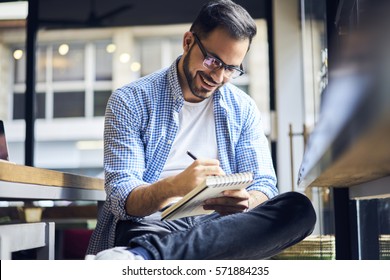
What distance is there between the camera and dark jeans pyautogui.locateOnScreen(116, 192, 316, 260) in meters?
0.80

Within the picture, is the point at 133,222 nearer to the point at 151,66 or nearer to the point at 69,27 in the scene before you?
the point at 151,66

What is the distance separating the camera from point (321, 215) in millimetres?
1599

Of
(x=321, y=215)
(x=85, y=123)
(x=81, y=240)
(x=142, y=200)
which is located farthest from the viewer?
(x=85, y=123)

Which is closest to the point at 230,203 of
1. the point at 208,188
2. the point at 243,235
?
the point at 243,235

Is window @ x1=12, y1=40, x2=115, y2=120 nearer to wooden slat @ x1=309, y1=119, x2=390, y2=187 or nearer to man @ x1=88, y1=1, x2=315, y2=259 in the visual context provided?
man @ x1=88, y1=1, x2=315, y2=259

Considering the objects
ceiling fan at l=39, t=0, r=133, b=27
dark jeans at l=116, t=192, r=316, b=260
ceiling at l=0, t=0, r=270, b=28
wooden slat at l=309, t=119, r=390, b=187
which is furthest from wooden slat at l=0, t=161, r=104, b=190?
ceiling fan at l=39, t=0, r=133, b=27

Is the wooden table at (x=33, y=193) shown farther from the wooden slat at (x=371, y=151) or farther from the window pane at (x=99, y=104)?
the window pane at (x=99, y=104)

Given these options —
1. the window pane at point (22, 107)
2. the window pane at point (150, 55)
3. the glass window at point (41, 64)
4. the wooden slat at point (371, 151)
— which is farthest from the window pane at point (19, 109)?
the wooden slat at point (371, 151)

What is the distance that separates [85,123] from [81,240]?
2.68ft

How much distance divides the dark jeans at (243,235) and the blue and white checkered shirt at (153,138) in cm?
12

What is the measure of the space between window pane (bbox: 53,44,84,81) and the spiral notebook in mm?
1798

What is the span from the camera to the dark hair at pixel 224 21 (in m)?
1.14

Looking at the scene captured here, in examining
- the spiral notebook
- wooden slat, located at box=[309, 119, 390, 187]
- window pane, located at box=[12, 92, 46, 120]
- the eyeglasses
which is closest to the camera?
wooden slat, located at box=[309, 119, 390, 187]

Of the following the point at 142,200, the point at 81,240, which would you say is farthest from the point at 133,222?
the point at 81,240
